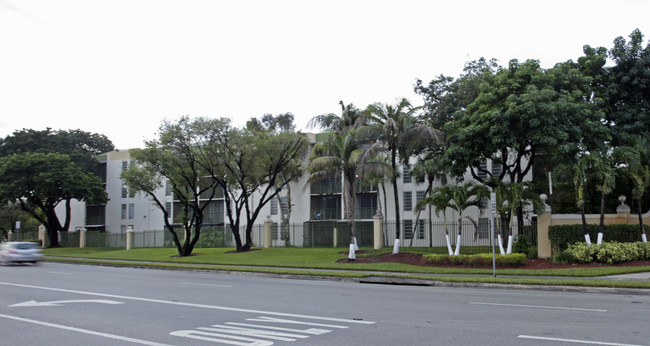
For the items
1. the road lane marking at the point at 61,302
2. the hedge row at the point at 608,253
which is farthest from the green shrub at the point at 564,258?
the road lane marking at the point at 61,302

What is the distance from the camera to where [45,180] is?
174 feet

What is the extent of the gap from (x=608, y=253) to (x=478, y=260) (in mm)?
4832

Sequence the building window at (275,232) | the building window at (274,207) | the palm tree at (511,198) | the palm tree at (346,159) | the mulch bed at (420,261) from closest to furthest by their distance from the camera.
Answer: the mulch bed at (420,261), the palm tree at (511,198), the palm tree at (346,159), the building window at (275,232), the building window at (274,207)

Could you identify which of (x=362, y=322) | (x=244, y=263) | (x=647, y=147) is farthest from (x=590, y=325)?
(x=244, y=263)

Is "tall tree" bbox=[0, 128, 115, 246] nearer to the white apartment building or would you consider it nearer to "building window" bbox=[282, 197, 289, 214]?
the white apartment building

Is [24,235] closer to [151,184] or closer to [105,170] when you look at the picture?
[105,170]

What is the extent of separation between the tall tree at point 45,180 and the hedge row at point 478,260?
139 feet

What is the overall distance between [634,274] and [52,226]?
55754 millimetres

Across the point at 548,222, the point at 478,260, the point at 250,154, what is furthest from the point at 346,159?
the point at 548,222

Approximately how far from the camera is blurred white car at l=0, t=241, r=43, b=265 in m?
28.5

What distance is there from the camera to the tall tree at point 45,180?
174ft

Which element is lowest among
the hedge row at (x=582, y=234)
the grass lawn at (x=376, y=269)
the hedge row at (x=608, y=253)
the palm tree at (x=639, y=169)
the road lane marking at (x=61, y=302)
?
the grass lawn at (x=376, y=269)

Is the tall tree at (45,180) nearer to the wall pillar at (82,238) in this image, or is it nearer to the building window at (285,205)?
the wall pillar at (82,238)

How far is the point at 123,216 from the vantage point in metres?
63.1
